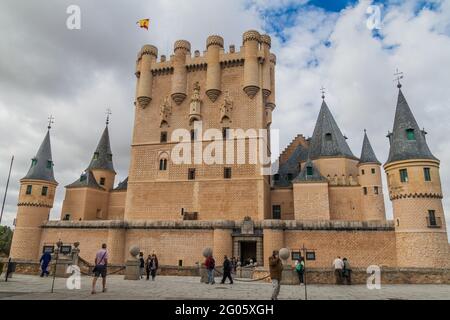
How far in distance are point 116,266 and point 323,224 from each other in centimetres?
1568

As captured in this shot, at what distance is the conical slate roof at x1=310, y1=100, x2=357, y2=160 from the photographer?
36406 millimetres

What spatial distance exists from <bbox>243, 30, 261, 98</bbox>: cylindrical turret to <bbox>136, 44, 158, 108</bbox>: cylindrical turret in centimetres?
1115

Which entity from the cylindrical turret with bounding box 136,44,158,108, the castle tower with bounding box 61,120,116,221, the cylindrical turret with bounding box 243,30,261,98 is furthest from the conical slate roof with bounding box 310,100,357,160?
the castle tower with bounding box 61,120,116,221

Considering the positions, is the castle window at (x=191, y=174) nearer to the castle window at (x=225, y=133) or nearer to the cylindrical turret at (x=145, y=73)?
the castle window at (x=225, y=133)

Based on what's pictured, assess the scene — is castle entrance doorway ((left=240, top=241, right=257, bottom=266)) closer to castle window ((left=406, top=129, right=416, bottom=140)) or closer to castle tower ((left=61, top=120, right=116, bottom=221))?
castle window ((left=406, top=129, right=416, bottom=140))

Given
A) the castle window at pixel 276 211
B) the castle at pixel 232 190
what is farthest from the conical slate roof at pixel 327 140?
the castle window at pixel 276 211

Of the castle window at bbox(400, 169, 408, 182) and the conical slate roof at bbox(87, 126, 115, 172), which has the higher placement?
the conical slate roof at bbox(87, 126, 115, 172)

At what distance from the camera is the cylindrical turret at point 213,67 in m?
35.4

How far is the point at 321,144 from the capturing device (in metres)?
37.5

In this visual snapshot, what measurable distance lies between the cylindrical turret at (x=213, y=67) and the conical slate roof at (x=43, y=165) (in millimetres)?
18683

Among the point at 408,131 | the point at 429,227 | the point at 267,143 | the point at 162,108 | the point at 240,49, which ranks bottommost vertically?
the point at 429,227
